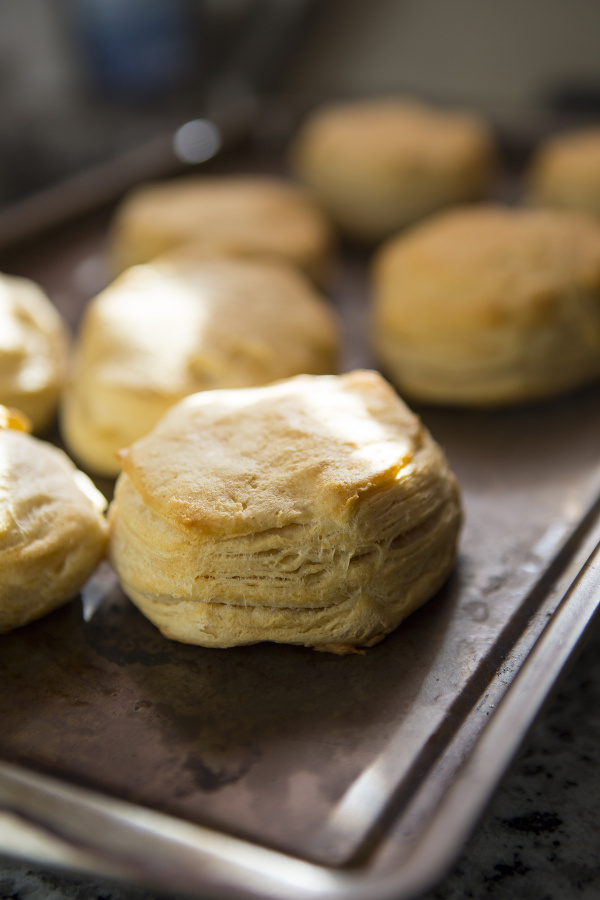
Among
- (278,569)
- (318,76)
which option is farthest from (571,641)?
(318,76)

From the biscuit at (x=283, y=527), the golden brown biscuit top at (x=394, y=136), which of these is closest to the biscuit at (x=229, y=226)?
the golden brown biscuit top at (x=394, y=136)

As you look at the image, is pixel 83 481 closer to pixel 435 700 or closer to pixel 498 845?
pixel 435 700

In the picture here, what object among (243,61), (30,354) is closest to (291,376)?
(30,354)

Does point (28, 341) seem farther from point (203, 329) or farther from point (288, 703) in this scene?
point (288, 703)

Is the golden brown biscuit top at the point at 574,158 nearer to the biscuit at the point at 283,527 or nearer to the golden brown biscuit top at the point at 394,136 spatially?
the golden brown biscuit top at the point at 394,136

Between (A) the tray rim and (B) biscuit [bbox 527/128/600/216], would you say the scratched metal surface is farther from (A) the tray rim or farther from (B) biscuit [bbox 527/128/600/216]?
(B) biscuit [bbox 527/128/600/216]

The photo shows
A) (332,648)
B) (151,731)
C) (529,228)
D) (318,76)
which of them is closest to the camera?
(151,731)

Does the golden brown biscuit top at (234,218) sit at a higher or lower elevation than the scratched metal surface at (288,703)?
higher
